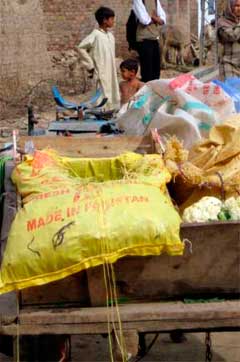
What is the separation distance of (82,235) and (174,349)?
2.22 meters

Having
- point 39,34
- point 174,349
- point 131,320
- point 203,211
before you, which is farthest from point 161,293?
point 39,34

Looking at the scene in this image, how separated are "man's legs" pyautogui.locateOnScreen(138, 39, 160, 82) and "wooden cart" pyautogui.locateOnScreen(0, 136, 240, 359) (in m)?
10.4

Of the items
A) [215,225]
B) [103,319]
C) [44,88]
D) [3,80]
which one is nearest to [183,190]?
[215,225]

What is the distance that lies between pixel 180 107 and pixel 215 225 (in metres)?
1.86

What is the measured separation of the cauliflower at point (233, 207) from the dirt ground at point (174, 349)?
1369 mm

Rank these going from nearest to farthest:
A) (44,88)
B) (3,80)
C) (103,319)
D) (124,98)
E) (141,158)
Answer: (103,319) < (141,158) < (124,98) < (3,80) < (44,88)

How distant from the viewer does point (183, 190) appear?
500 cm

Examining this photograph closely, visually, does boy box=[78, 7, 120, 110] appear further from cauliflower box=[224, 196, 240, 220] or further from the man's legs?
cauliflower box=[224, 196, 240, 220]

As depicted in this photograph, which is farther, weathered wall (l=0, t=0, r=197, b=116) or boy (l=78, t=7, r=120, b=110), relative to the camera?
weathered wall (l=0, t=0, r=197, b=116)

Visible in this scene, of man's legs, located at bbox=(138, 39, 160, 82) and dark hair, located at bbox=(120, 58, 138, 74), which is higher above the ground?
dark hair, located at bbox=(120, 58, 138, 74)

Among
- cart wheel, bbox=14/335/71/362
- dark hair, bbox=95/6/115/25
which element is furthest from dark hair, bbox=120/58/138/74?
cart wheel, bbox=14/335/71/362

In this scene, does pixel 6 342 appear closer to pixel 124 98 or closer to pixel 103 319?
pixel 103 319

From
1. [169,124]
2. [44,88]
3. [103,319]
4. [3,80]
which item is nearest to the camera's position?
[103,319]

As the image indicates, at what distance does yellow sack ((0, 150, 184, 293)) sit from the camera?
13.4ft
